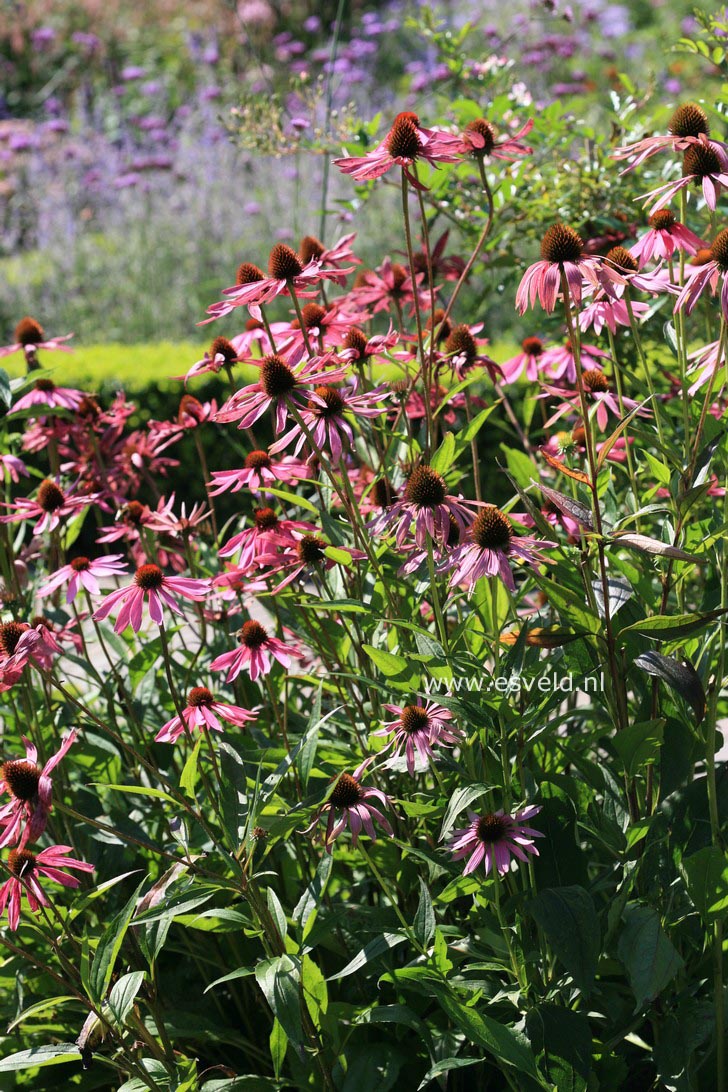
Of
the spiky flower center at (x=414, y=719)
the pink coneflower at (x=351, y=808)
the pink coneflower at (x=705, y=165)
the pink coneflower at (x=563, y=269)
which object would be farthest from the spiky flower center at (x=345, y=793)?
the pink coneflower at (x=705, y=165)

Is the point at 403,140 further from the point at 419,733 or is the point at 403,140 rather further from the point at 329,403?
the point at 419,733

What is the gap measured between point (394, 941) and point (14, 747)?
97 centimetres

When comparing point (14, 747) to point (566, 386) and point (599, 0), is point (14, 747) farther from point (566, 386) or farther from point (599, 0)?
point (599, 0)

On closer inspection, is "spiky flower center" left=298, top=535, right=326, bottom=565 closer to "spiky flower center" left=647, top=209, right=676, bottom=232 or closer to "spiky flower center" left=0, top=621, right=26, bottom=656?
"spiky flower center" left=0, top=621, right=26, bottom=656

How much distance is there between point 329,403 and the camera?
166 cm

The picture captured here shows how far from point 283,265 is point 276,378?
0.22m

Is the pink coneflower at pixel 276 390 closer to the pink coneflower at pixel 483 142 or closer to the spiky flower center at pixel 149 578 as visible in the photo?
the spiky flower center at pixel 149 578

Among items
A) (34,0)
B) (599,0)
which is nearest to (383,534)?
(599,0)

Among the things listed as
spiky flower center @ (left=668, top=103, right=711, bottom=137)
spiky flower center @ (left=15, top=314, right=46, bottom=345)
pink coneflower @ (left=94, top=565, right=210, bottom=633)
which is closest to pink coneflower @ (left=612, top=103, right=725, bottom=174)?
spiky flower center @ (left=668, top=103, right=711, bottom=137)

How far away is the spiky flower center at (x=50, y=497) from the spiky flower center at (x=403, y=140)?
902mm

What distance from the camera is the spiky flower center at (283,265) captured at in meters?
1.68

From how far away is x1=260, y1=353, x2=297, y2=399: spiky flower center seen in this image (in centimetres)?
157

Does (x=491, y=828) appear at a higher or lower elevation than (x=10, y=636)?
lower

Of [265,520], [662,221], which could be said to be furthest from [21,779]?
[662,221]
